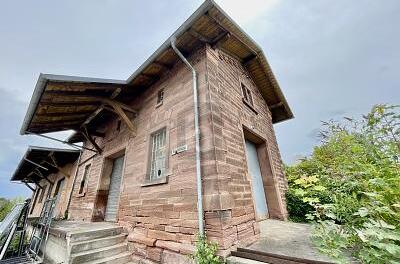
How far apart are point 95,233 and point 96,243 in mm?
248

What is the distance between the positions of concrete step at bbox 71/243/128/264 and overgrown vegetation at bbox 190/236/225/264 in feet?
7.10

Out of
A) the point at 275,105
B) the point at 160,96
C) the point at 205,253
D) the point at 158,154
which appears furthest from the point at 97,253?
the point at 275,105

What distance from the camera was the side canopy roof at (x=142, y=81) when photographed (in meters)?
4.23

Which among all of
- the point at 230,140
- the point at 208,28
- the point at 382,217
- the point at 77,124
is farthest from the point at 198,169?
the point at 77,124

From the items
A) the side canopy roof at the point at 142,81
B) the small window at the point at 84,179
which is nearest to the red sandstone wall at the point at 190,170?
the side canopy roof at the point at 142,81

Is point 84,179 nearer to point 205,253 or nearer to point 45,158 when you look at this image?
point 45,158

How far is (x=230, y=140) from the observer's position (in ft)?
13.0

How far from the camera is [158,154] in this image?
4832 millimetres

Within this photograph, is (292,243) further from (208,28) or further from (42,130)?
(42,130)

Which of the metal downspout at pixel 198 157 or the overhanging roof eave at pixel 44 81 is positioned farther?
the overhanging roof eave at pixel 44 81

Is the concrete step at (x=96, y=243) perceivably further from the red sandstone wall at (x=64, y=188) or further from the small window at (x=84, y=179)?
the red sandstone wall at (x=64, y=188)

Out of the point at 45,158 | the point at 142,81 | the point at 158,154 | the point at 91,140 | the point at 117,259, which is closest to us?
the point at 117,259

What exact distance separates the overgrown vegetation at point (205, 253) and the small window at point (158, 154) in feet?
6.57

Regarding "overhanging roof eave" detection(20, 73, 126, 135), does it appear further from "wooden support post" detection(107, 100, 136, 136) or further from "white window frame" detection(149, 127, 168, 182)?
"white window frame" detection(149, 127, 168, 182)
